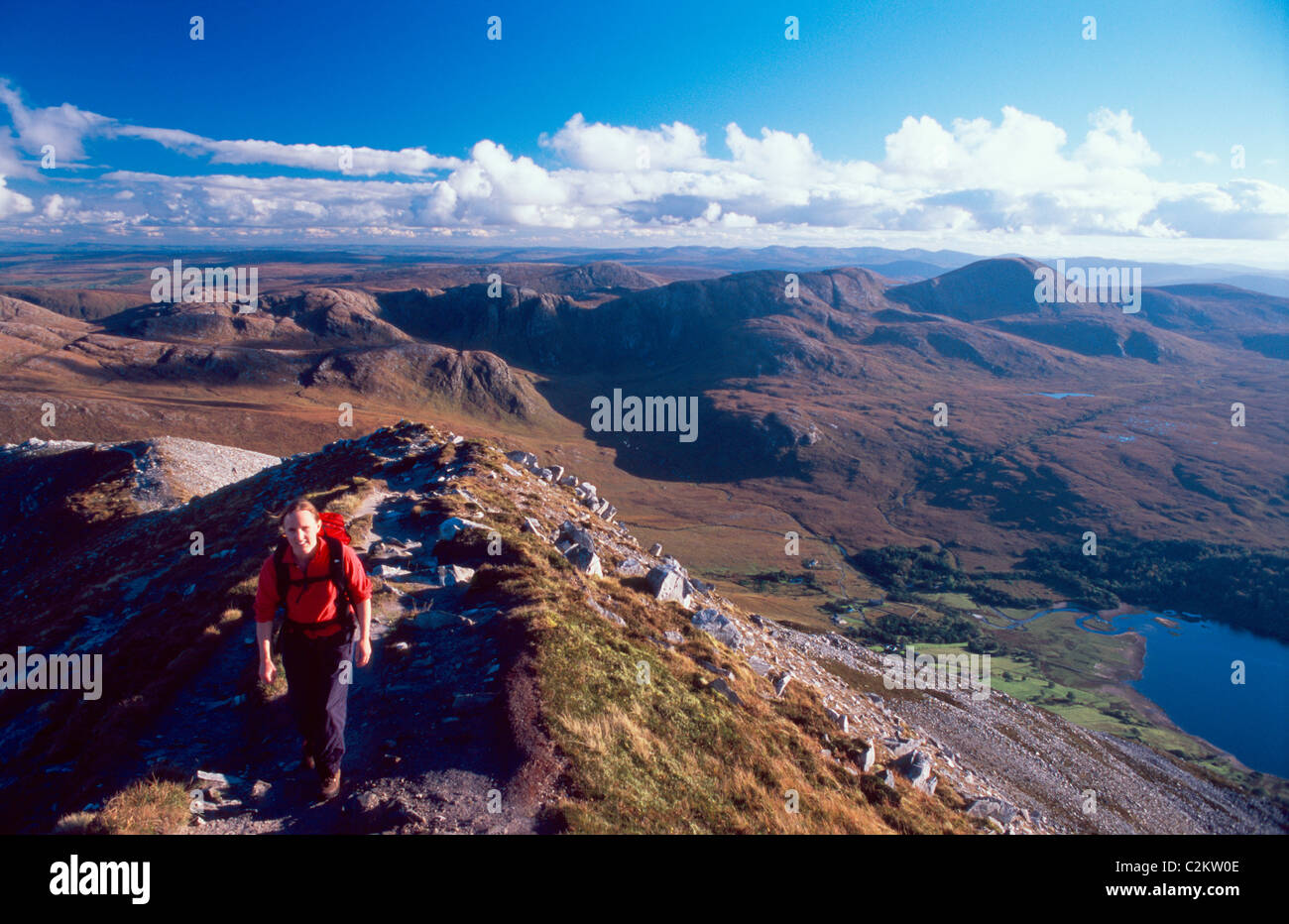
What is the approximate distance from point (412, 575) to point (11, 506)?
140ft

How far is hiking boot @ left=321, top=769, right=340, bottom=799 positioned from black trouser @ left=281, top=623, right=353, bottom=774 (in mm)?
110

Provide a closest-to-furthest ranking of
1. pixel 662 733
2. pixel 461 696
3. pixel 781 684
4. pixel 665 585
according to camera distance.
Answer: pixel 461 696 → pixel 662 733 → pixel 781 684 → pixel 665 585

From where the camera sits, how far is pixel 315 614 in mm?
8016

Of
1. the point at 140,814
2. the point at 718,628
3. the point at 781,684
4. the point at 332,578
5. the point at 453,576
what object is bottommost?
the point at 781,684

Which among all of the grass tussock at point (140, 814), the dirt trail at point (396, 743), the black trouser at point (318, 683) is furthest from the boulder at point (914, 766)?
the grass tussock at point (140, 814)

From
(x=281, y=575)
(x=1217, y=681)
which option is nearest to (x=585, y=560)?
(x=281, y=575)

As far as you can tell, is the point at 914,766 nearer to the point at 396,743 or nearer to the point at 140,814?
the point at 396,743

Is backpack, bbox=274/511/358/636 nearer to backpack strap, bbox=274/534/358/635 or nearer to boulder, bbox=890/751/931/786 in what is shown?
backpack strap, bbox=274/534/358/635

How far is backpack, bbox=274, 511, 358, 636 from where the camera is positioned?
7.92 m

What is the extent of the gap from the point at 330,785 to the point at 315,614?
9.76 feet

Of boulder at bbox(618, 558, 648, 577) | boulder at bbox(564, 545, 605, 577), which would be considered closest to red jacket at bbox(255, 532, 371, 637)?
boulder at bbox(564, 545, 605, 577)

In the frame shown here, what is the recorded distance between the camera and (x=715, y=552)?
133m

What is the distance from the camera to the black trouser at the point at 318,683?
8.18m
